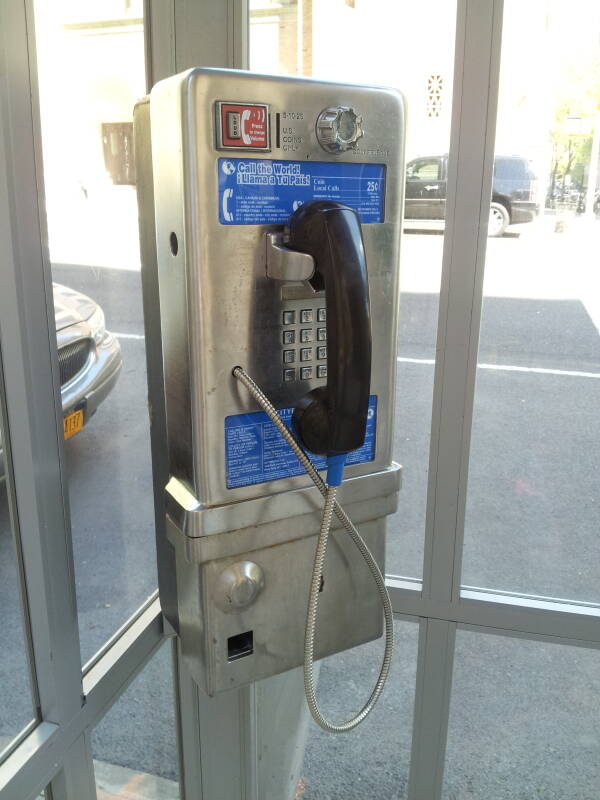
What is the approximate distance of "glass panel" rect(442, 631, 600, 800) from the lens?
59.5 inches

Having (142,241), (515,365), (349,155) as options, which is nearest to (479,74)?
(349,155)

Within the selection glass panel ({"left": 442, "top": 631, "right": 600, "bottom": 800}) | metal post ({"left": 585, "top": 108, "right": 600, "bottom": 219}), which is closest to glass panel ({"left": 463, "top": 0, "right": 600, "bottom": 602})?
metal post ({"left": 585, "top": 108, "right": 600, "bottom": 219})

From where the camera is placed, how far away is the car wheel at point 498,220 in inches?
49.5

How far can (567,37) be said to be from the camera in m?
1.20

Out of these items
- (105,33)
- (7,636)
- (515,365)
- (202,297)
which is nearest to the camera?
(202,297)

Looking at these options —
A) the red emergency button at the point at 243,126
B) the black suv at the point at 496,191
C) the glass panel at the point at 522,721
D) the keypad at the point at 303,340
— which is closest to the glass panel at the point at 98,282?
the red emergency button at the point at 243,126

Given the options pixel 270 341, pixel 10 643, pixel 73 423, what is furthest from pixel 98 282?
pixel 10 643

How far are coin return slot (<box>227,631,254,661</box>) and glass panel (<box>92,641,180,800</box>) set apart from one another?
1.47ft

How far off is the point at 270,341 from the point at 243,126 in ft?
0.87

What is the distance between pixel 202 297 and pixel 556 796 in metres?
1.33

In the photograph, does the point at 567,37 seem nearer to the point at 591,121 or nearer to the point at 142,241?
the point at 591,121

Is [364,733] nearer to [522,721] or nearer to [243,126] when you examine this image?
[522,721]

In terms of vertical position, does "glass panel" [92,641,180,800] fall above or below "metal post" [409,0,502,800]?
below

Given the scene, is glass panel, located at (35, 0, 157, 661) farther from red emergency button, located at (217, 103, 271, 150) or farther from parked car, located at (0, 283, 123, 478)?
red emergency button, located at (217, 103, 271, 150)
